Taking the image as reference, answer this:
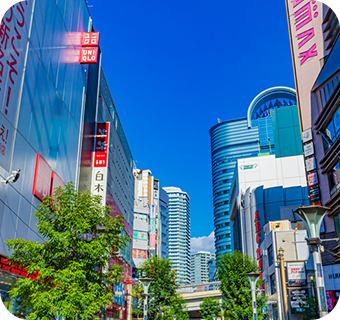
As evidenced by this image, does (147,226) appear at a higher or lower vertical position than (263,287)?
higher

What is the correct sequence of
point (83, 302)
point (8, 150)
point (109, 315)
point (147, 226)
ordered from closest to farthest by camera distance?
point (83, 302) < point (8, 150) < point (109, 315) < point (147, 226)

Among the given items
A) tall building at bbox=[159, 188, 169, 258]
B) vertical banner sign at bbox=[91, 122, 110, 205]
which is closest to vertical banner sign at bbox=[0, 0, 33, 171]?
vertical banner sign at bbox=[91, 122, 110, 205]

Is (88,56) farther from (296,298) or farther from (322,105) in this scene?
(296,298)

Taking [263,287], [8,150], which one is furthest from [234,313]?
[8,150]

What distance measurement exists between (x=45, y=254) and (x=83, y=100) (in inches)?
940

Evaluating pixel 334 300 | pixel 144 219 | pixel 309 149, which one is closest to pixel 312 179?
pixel 309 149

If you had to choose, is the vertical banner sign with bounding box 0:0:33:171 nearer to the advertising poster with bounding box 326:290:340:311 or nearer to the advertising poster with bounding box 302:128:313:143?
the advertising poster with bounding box 302:128:313:143

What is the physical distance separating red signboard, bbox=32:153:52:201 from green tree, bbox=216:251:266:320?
24389 mm

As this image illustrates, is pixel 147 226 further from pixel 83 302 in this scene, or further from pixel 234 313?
pixel 83 302

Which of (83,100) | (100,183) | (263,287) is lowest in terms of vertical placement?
(263,287)

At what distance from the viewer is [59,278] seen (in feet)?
53.5

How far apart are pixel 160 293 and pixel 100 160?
648 inches

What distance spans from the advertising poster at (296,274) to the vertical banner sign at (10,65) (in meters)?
37.1

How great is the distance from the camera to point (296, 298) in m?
45.2
